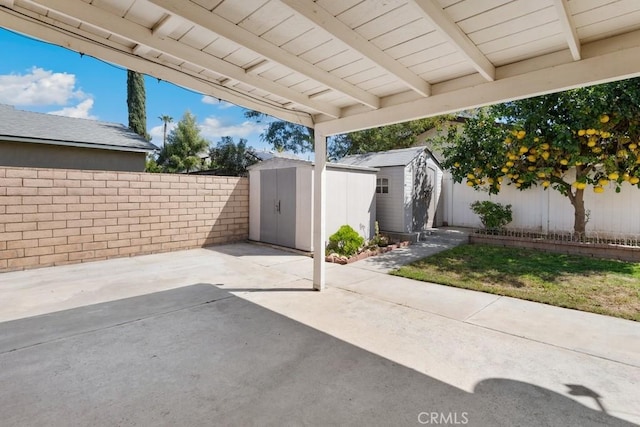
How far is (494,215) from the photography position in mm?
8672

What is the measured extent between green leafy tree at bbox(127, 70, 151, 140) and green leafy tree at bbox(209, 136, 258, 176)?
6.03m

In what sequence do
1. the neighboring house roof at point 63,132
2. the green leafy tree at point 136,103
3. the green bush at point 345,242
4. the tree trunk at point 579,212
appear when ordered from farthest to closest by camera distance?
the green leafy tree at point 136,103, the neighboring house roof at point 63,132, the tree trunk at point 579,212, the green bush at point 345,242

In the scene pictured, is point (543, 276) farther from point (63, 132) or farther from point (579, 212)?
point (63, 132)

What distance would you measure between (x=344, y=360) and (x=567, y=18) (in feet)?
9.75

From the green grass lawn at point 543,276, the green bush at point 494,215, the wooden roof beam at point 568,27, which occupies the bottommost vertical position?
the green grass lawn at point 543,276

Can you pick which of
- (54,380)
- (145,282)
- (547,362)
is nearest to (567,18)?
(547,362)

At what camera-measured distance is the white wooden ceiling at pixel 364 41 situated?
7.14 ft

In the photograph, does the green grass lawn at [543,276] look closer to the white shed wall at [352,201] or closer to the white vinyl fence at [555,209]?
the white shed wall at [352,201]

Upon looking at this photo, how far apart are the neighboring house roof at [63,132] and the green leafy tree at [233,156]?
5.55m

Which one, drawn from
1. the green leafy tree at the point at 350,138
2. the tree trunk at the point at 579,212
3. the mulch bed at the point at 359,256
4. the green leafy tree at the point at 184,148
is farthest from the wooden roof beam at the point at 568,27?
the green leafy tree at the point at 184,148

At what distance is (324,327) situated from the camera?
11.2 ft

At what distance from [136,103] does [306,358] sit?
69.8 ft

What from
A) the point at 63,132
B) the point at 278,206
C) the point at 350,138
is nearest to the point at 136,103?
the point at 63,132

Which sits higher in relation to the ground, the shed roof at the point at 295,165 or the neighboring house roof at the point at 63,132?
the neighboring house roof at the point at 63,132
